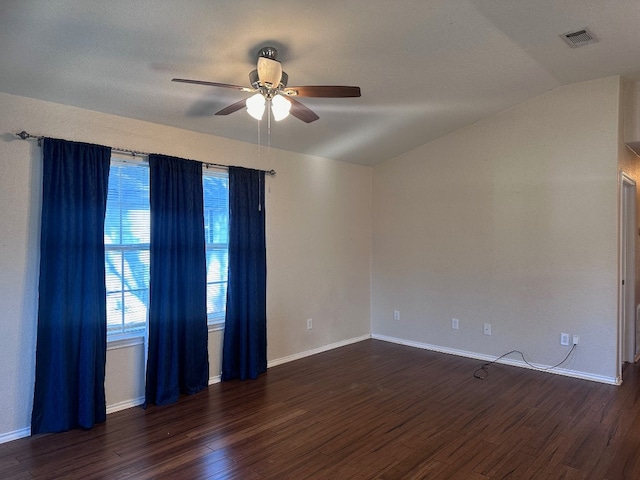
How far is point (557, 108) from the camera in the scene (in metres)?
4.25

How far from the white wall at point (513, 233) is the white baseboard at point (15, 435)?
4060 millimetres

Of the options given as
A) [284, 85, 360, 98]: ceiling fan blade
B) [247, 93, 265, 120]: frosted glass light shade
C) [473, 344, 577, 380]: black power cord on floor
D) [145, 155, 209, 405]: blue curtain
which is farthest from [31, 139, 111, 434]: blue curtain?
[473, 344, 577, 380]: black power cord on floor

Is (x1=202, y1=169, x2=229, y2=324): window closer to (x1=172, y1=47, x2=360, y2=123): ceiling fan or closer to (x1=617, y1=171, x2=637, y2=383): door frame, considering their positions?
(x1=172, y1=47, x2=360, y2=123): ceiling fan

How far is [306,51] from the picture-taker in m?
2.86

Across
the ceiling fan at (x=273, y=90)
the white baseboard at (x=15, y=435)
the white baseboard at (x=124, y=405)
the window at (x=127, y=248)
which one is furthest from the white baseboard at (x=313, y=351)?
the ceiling fan at (x=273, y=90)

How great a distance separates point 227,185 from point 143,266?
114 centimetres

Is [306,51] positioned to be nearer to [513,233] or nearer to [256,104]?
[256,104]

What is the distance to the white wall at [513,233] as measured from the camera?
4.03 meters

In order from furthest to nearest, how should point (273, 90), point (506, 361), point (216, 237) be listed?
point (506, 361) < point (216, 237) < point (273, 90)

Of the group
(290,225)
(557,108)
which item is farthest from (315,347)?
(557,108)

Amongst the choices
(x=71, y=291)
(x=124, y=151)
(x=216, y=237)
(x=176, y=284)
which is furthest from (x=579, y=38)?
(x=71, y=291)

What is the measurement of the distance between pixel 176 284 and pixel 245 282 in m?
Result: 0.74

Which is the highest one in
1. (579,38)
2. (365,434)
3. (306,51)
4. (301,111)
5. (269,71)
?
(579,38)

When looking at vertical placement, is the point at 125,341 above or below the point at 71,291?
below
